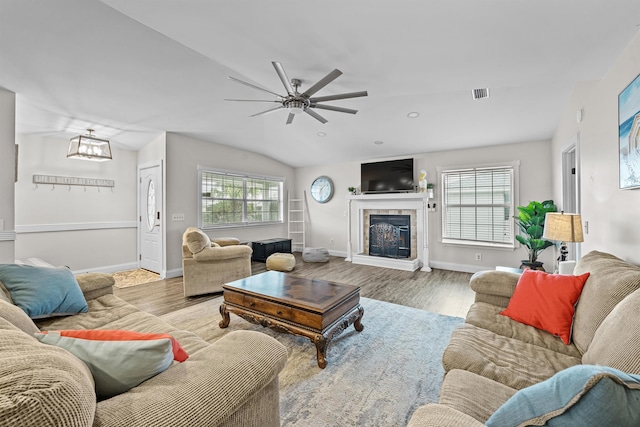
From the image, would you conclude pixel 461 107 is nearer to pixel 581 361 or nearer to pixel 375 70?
pixel 375 70

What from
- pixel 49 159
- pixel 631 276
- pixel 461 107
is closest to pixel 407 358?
pixel 631 276

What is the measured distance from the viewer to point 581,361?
137 cm

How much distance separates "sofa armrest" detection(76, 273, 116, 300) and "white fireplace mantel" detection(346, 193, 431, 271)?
4.39 m

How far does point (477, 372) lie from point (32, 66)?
14.7 ft

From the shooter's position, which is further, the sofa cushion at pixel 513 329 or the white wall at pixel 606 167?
the white wall at pixel 606 167

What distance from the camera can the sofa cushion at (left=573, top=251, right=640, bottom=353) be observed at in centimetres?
140

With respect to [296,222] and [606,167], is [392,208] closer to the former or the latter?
[296,222]

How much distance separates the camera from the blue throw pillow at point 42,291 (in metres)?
1.72

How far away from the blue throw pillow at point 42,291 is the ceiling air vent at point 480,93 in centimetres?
425

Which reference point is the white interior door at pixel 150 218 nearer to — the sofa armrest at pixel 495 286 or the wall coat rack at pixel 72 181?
the wall coat rack at pixel 72 181

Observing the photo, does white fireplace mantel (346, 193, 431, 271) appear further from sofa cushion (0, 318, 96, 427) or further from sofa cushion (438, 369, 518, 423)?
sofa cushion (0, 318, 96, 427)

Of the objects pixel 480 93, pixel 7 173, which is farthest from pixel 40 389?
pixel 480 93

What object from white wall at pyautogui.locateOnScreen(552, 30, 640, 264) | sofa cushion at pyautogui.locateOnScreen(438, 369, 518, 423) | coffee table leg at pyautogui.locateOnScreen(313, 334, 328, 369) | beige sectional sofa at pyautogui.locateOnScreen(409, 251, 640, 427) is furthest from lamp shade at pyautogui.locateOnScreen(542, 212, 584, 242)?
coffee table leg at pyautogui.locateOnScreen(313, 334, 328, 369)

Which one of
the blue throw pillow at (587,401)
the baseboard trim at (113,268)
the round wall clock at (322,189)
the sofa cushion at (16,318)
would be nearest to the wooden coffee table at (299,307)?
the sofa cushion at (16,318)
